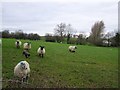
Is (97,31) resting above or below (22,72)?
above

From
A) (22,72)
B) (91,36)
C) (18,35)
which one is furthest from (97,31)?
(22,72)

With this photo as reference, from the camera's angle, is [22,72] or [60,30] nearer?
[22,72]

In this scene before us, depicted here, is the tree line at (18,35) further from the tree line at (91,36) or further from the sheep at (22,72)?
the sheep at (22,72)

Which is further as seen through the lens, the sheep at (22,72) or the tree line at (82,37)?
the tree line at (82,37)

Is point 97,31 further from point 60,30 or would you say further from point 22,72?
point 22,72

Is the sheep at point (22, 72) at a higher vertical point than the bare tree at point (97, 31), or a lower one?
lower

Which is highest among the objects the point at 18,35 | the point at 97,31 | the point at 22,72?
the point at 97,31

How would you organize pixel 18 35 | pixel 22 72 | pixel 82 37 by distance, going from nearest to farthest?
1. pixel 22 72
2. pixel 18 35
3. pixel 82 37

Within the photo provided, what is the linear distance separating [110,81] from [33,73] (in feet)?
17.1

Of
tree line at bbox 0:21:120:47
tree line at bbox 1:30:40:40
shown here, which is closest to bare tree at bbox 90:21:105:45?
tree line at bbox 0:21:120:47

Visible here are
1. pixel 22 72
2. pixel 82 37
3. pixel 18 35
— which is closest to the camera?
A: pixel 22 72

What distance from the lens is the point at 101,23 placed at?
345ft

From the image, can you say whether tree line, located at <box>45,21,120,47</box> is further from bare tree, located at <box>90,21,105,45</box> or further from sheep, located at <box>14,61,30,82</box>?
sheep, located at <box>14,61,30,82</box>

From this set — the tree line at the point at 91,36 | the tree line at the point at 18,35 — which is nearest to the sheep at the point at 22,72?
the tree line at the point at 18,35
